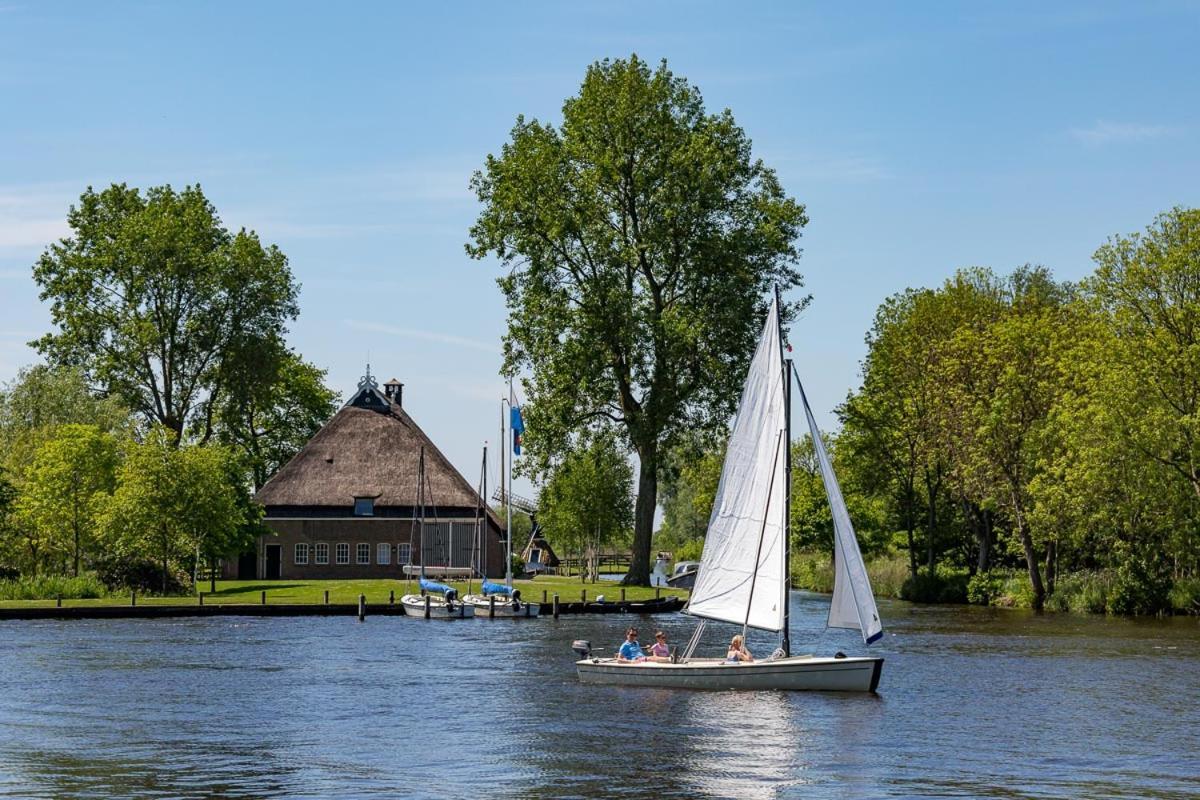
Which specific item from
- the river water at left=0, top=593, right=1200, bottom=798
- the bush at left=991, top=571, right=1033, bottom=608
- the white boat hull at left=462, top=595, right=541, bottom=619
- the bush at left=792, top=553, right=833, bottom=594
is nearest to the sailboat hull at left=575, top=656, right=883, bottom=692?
the river water at left=0, top=593, right=1200, bottom=798

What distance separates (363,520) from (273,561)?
6.83 metres

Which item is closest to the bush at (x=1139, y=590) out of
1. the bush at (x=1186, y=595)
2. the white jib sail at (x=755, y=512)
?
the bush at (x=1186, y=595)

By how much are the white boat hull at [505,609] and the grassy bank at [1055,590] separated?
26.4 m

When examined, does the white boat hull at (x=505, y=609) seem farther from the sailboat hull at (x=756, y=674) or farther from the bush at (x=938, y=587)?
the sailboat hull at (x=756, y=674)

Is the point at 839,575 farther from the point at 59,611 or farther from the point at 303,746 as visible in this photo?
the point at 59,611

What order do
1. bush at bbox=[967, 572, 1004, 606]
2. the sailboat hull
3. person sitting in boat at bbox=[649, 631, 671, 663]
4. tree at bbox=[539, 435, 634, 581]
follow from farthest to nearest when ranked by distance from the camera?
tree at bbox=[539, 435, 634, 581] → bush at bbox=[967, 572, 1004, 606] → person sitting in boat at bbox=[649, 631, 671, 663] → the sailboat hull

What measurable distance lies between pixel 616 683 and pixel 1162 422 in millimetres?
34603

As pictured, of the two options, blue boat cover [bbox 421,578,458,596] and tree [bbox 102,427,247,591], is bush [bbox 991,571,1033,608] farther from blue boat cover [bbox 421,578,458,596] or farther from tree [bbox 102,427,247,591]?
tree [bbox 102,427,247,591]

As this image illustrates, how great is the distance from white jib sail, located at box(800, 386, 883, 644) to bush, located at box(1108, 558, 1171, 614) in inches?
1341

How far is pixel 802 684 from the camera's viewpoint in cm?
4156

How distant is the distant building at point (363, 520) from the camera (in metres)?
97.6

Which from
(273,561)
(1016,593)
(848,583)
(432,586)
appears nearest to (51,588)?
(432,586)

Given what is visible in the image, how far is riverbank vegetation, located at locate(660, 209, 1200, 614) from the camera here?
2687 inches

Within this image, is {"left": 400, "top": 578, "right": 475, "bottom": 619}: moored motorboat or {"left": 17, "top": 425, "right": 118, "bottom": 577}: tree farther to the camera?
{"left": 17, "top": 425, "right": 118, "bottom": 577}: tree
